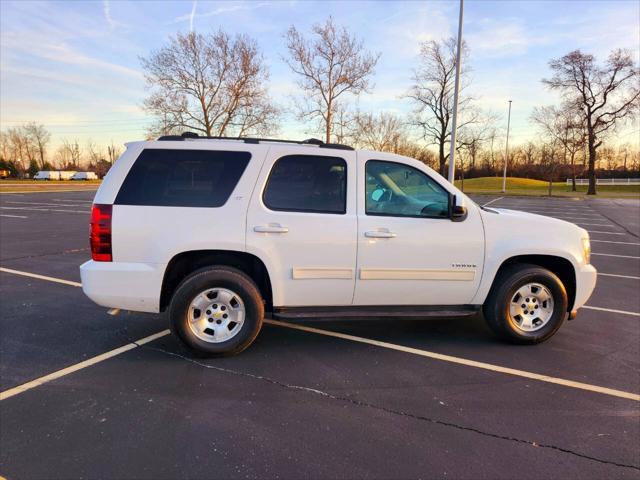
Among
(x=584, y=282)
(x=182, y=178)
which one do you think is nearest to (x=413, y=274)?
(x=584, y=282)

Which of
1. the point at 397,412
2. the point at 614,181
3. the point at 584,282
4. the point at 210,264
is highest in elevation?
the point at 614,181

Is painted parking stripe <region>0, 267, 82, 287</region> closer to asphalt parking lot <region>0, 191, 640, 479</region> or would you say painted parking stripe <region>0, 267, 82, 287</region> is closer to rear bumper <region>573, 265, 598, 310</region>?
asphalt parking lot <region>0, 191, 640, 479</region>

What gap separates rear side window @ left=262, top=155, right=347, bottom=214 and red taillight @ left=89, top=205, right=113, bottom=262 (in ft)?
4.54

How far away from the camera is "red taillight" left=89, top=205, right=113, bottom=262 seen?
378cm

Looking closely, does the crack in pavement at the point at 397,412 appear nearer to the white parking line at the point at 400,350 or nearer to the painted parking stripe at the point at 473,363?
the white parking line at the point at 400,350

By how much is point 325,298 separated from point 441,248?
3.96 ft

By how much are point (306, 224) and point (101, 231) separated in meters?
1.80

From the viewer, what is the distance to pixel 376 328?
4.95 metres

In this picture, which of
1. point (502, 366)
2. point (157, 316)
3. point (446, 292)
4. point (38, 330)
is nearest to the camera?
point (502, 366)

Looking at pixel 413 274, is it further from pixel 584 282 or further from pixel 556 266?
pixel 584 282

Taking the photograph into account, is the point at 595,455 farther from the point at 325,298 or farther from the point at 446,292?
the point at 325,298

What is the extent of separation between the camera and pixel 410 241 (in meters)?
4.07

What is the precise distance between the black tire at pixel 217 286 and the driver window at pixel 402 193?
1.35m

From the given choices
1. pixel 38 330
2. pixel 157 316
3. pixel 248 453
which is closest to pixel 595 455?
pixel 248 453
